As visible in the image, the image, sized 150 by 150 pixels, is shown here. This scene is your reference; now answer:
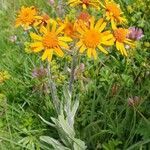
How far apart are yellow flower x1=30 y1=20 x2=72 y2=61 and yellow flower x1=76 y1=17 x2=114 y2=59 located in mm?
61

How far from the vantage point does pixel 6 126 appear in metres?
2.78

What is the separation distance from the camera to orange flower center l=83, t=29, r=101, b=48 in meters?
1.86

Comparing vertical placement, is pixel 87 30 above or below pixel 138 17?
above

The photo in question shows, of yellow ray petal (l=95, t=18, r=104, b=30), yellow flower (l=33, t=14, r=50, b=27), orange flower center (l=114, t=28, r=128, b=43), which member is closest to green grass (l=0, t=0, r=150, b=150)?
orange flower center (l=114, t=28, r=128, b=43)

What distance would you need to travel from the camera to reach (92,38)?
1869 mm

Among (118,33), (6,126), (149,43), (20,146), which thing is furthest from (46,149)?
(149,43)

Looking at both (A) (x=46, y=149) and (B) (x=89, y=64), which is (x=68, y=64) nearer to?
(B) (x=89, y=64)

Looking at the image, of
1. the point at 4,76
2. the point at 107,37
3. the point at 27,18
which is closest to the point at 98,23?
the point at 107,37

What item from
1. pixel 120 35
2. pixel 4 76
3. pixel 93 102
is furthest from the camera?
pixel 4 76

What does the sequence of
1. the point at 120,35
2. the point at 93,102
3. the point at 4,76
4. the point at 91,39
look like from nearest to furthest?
the point at 91,39 → the point at 120,35 → the point at 93,102 → the point at 4,76

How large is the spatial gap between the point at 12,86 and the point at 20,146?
0.58 m

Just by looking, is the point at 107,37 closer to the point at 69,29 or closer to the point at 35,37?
the point at 69,29

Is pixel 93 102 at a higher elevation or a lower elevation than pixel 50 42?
lower

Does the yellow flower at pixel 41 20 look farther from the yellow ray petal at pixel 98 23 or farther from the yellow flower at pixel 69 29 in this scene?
the yellow ray petal at pixel 98 23
